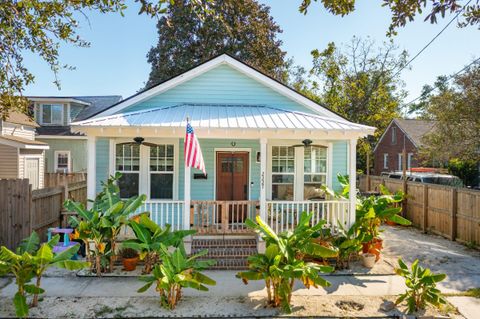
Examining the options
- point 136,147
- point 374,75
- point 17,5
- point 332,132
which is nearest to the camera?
point 17,5

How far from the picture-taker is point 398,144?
30.5m

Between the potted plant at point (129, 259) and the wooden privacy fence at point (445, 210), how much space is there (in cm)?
898

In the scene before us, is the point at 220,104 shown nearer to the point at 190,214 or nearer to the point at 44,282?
the point at 190,214

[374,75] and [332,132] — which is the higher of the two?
[374,75]

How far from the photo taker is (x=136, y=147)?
10.2 metres

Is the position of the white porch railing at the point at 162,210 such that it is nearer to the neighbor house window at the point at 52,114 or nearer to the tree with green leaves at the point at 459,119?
the tree with green leaves at the point at 459,119

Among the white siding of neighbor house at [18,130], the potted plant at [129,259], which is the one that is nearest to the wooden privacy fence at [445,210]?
the potted plant at [129,259]

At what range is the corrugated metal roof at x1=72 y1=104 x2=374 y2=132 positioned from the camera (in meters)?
8.42

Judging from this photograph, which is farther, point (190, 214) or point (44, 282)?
point (190, 214)

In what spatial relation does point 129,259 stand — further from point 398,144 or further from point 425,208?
point 398,144

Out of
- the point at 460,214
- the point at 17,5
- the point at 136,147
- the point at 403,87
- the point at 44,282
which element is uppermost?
the point at 403,87

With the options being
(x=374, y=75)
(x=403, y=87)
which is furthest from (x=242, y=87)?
(x=403, y=87)

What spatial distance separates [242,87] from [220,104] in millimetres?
866

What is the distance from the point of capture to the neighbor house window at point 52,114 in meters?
23.0
